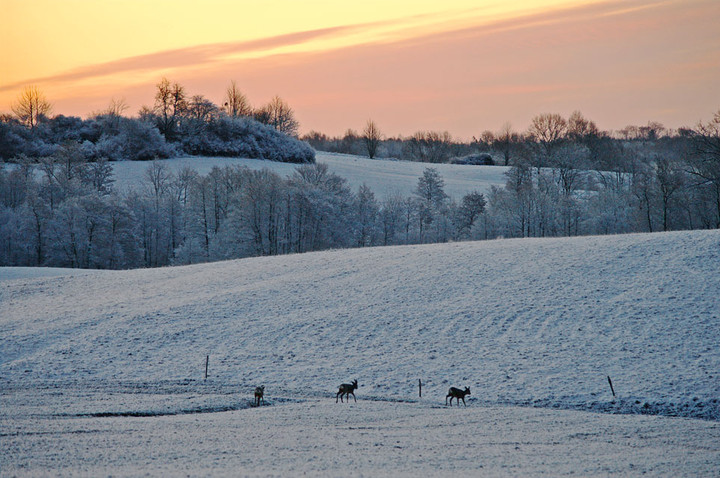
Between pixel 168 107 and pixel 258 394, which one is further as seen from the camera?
pixel 168 107

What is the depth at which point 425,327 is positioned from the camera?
28.3 meters

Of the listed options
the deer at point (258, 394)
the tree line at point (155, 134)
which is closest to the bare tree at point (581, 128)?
the tree line at point (155, 134)

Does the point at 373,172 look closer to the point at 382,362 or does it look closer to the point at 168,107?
the point at 168,107

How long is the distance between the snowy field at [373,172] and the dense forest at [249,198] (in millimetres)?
2842

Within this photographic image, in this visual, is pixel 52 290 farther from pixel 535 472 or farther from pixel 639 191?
pixel 639 191

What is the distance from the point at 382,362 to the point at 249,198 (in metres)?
40.8

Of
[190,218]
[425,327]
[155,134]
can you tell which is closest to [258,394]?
[425,327]

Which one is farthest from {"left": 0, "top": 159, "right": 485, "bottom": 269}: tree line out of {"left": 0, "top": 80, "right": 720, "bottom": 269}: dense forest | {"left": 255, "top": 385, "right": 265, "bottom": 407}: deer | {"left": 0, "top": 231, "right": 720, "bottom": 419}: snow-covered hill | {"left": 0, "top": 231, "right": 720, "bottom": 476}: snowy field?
{"left": 255, "top": 385, "right": 265, "bottom": 407}: deer

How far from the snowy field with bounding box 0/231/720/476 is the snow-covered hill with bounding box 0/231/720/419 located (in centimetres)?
11

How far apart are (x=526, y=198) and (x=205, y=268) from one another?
41.9 metres

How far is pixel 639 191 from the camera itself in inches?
2753

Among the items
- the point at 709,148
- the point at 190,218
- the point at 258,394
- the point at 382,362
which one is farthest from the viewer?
the point at 190,218

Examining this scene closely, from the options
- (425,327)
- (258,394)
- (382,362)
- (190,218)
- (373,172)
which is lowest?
(258,394)

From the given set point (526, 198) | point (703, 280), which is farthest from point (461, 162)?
point (703, 280)
